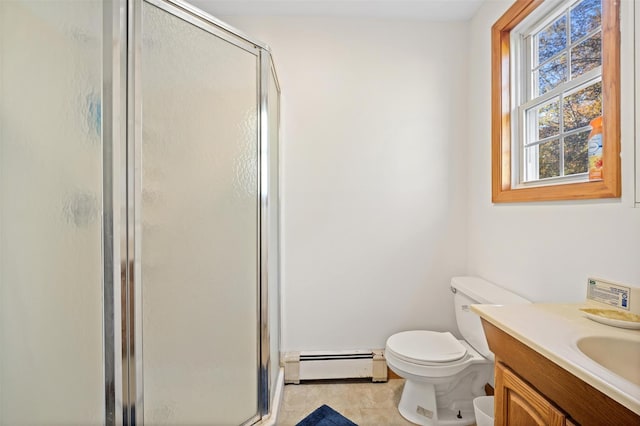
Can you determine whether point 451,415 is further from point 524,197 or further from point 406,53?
point 406,53

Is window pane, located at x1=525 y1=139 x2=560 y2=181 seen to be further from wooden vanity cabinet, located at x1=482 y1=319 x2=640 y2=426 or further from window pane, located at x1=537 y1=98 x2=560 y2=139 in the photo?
wooden vanity cabinet, located at x1=482 y1=319 x2=640 y2=426

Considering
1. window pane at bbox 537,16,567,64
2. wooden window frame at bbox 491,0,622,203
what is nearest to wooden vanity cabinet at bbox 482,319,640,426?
wooden window frame at bbox 491,0,622,203

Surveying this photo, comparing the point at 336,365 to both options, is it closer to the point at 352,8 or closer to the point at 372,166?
the point at 372,166

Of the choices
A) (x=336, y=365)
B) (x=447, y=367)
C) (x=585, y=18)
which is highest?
(x=585, y=18)

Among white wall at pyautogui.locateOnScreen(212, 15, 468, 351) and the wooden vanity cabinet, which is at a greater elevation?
white wall at pyautogui.locateOnScreen(212, 15, 468, 351)

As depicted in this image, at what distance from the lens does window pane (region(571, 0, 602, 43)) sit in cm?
126

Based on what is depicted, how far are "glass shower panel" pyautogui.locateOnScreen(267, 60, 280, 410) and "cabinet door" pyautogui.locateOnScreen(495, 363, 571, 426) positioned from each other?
3.30 feet

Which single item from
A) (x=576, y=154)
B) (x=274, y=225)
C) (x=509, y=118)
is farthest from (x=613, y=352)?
(x=274, y=225)

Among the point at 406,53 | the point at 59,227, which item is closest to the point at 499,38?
the point at 406,53

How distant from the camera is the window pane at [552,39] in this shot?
1441 mm

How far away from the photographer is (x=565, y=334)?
84 centimetres

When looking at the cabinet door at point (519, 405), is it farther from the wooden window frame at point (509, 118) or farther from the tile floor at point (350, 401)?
the tile floor at point (350, 401)

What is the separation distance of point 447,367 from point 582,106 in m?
1.34

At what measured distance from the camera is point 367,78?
203cm
